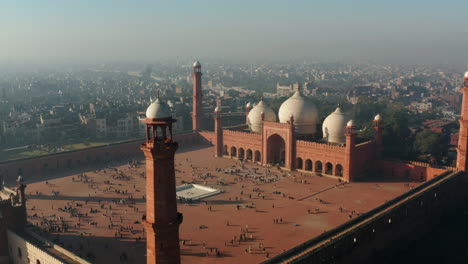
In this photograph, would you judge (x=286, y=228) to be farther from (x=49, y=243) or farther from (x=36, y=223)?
(x=36, y=223)

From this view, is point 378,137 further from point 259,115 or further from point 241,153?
point 241,153

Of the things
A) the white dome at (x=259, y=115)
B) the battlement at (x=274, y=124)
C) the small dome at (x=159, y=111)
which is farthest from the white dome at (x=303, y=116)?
the small dome at (x=159, y=111)

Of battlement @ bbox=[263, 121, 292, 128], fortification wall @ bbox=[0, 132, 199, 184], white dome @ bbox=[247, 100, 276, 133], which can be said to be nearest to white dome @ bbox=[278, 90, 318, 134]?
battlement @ bbox=[263, 121, 292, 128]

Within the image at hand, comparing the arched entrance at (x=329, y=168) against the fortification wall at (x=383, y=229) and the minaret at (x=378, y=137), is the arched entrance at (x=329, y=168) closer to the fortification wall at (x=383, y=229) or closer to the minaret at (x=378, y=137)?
the minaret at (x=378, y=137)

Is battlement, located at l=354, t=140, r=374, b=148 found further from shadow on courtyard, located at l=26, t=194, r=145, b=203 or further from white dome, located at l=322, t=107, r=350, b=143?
shadow on courtyard, located at l=26, t=194, r=145, b=203

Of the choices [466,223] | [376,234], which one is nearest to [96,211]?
[376,234]

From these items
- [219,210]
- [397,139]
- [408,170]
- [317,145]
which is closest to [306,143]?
[317,145]
